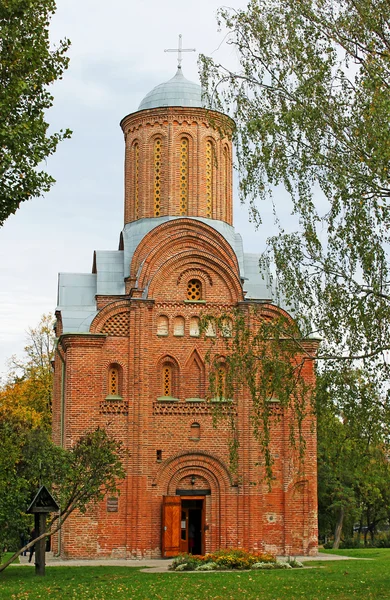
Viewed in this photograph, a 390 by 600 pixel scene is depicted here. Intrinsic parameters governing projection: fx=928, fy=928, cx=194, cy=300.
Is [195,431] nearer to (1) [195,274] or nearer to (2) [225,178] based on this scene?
(1) [195,274]

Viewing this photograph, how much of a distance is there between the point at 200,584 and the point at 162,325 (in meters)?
10.0

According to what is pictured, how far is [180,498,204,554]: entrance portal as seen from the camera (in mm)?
26250

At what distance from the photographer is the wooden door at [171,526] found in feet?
83.1

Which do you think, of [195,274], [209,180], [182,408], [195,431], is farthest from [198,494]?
[209,180]

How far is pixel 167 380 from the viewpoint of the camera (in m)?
26.9

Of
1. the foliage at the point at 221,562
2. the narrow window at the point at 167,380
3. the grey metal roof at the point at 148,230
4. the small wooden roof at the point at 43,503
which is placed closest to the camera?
the small wooden roof at the point at 43,503

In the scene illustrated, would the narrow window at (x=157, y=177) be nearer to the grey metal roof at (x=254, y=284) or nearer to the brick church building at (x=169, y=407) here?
the brick church building at (x=169, y=407)

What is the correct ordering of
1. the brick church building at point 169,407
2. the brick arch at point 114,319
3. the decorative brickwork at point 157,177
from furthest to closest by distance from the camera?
the decorative brickwork at point 157,177 < the brick arch at point 114,319 < the brick church building at point 169,407

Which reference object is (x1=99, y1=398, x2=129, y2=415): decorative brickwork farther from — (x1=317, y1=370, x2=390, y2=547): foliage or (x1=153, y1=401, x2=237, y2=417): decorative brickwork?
(x1=317, y1=370, x2=390, y2=547): foliage

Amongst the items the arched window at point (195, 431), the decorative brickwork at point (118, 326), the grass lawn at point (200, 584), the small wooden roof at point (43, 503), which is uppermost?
the decorative brickwork at point (118, 326)

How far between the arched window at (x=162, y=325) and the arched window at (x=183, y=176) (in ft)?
11.6

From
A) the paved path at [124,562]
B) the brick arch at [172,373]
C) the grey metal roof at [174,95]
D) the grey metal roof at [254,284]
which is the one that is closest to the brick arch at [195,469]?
the brick arch at [172,373]

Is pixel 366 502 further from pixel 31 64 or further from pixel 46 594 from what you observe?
pixel 31 64

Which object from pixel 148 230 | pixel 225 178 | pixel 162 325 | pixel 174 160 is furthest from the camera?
pixel 225 178
